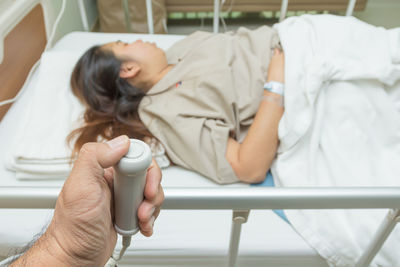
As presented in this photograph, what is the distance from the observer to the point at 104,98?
1.11 m

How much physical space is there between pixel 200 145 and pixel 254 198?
15.8 inches

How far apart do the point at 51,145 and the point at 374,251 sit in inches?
34.2

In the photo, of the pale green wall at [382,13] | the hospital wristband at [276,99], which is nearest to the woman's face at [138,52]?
the hospital wristband at [276,99]

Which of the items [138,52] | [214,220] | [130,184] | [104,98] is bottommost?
[214,220]

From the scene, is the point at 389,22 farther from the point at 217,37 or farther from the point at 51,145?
the point at 51,145

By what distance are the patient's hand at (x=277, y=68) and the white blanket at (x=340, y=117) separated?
1.4 inches

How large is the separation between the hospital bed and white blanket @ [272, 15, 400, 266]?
81mm

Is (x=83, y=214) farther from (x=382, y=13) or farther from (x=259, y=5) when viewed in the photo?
A: (x=382, y=13)

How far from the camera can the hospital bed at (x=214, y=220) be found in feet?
1.72

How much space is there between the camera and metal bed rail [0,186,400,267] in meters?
0.52

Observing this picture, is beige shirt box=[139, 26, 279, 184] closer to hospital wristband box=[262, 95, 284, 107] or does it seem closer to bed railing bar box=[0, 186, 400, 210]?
hospital wristband box=[262, 95, 284, 107]

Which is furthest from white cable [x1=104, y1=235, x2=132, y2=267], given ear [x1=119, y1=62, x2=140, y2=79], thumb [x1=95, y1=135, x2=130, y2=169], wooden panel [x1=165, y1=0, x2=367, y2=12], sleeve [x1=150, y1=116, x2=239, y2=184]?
wooden panel [x1=165, y1=0, x2=367, y2=12]

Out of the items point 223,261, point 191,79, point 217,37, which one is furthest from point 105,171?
point 217,37

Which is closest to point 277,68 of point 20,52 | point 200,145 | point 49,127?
point 200,145
